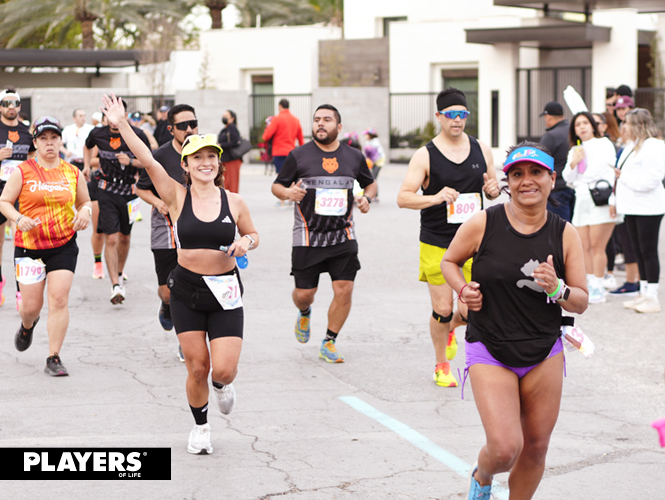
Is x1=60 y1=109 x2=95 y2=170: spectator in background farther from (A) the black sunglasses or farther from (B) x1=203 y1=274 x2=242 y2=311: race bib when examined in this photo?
(B) x1=203 y1=274 x2=242 y2=311: race bib

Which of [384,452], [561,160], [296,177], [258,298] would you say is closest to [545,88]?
[561,160]

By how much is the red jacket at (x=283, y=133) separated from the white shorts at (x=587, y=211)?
34.4 feet

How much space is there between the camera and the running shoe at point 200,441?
540 centimetres

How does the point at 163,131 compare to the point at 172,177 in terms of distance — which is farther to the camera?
the point at 163,131

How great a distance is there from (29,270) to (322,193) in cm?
239

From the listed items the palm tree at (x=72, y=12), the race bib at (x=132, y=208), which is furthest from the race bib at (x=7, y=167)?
the palm tree at (x=72, y=12)

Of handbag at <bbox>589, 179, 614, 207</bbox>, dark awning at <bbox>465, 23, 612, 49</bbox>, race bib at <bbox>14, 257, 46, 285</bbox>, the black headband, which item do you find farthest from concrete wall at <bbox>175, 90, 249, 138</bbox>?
the black headband

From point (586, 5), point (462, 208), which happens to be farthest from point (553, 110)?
point (586, 5)

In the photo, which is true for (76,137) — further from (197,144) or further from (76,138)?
(197,144)

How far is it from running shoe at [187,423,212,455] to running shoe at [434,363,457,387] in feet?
7.23

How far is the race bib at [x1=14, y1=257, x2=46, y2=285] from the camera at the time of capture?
23.6 feet

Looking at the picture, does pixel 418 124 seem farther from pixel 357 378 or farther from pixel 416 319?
pixel 357 378

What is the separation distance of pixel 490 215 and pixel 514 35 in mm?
24189

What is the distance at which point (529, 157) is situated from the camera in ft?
13.8
